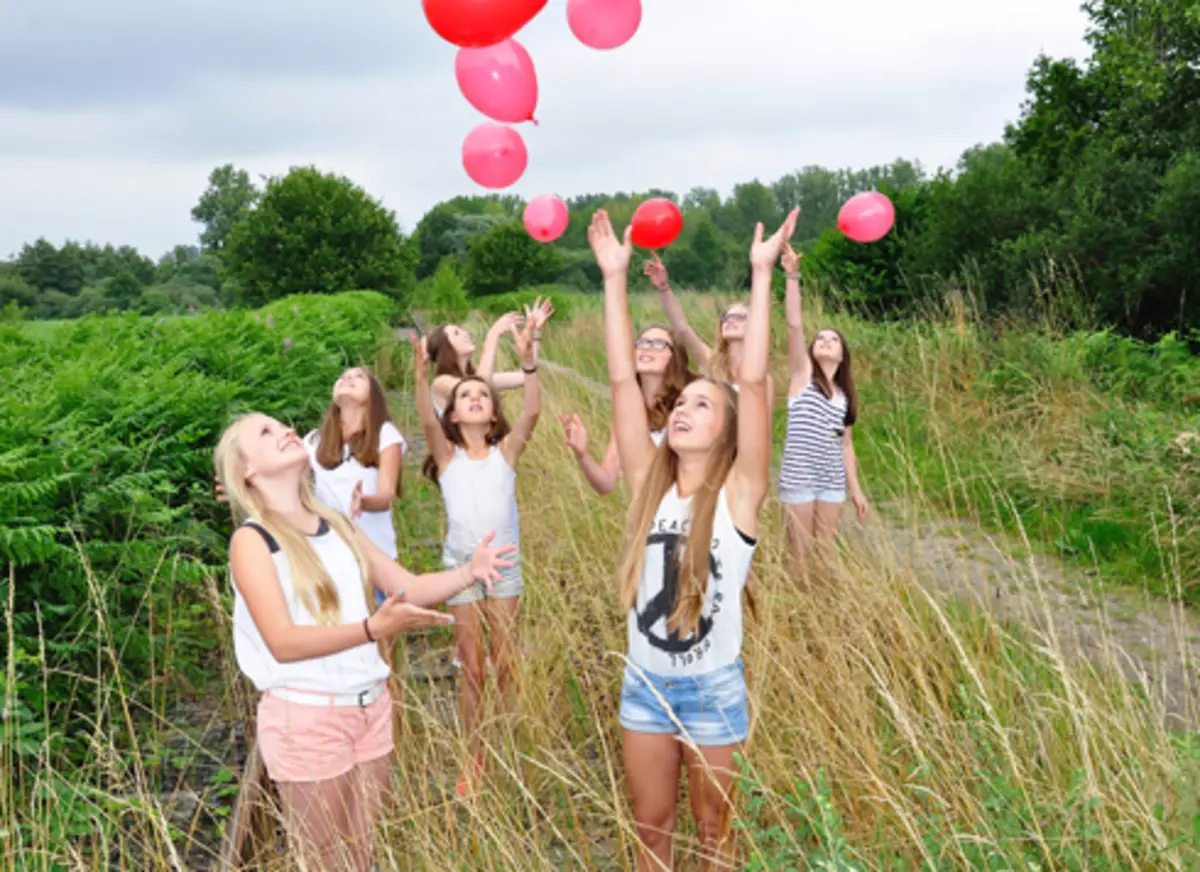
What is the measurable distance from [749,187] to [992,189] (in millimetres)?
81739

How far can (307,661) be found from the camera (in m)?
2.54

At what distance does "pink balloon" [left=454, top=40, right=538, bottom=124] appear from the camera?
433 cm

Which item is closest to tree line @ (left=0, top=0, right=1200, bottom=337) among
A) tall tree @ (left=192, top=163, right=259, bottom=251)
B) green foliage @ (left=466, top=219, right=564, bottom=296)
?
green foliage @ (left=466, top=219, right=564, bottom=296)

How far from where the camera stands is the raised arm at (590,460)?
3525 millimetres

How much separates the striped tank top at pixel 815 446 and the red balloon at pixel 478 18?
245cm

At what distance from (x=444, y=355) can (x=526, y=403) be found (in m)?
0.76

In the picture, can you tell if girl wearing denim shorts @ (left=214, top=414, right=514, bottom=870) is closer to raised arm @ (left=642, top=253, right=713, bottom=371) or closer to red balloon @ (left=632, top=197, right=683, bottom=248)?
raised arm @ (left=642, top=253, right=713, bottom=371)

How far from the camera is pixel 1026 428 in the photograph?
833 cm

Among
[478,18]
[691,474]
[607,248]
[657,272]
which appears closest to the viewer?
[691,474]

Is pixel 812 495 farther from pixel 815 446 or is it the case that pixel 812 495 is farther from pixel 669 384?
pixel 669 384

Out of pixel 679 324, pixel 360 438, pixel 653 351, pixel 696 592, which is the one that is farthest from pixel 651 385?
pixel 696 592

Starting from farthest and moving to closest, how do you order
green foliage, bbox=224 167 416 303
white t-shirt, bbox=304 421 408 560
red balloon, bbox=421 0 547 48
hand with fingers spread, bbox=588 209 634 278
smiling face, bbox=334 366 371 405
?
green foliage, bbox=224 167 416 303 → smiling face, bbox=334 366 371 405 → white t-shirt, bbox=304 421 408 560 → red balloon, bbox=421 0 547 48 → hand with fingers spread, bbox=588 209 634 278

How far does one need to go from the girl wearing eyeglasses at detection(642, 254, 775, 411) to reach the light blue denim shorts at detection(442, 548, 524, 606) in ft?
4.13

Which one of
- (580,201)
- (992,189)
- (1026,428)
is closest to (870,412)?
(1026,428)
